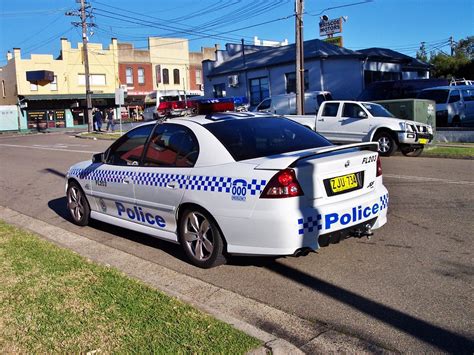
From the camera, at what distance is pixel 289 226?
14.5 ft

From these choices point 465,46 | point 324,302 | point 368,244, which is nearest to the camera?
point 324,302

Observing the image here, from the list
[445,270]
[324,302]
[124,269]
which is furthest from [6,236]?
[445,270]

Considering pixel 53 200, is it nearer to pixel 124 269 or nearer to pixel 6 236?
pixel 6 236

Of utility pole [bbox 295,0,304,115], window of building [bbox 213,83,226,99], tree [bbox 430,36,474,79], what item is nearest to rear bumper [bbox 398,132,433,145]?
utility pole [bbox 295,0,304,115]

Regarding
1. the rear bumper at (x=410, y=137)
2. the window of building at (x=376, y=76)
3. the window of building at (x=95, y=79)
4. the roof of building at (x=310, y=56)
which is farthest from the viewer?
the window of building at (x=95, y=79)

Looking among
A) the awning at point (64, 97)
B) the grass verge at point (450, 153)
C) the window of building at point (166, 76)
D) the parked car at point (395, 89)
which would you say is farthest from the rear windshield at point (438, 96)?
the window of building at point (166, 76)

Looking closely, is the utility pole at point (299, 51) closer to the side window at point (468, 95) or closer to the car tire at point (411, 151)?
the car tire at point (411, 151)

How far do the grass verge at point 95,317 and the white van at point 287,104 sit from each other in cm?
1854

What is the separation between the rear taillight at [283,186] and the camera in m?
4.45

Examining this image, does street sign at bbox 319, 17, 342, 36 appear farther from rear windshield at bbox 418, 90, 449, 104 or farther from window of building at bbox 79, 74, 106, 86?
window of building at bbox 79, 74, 106, 86

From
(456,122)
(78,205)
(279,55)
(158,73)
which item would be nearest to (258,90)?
(279,55)

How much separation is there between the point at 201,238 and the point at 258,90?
104 feet

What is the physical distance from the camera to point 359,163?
16.2ft

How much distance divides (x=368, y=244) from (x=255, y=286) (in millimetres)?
1652
